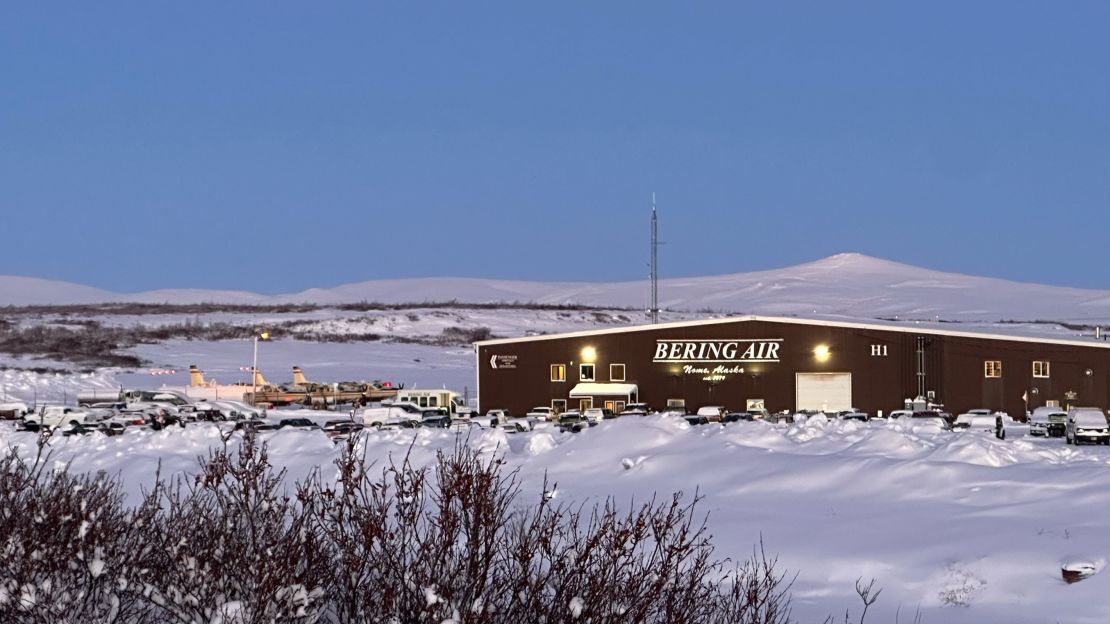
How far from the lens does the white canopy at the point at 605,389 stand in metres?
62.4

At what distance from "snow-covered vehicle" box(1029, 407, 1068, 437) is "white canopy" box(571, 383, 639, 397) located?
715 inches

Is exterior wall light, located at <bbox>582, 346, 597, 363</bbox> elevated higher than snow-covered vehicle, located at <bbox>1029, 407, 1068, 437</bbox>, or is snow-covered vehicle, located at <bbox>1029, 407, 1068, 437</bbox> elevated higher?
exterior wall light, located at <bbox>582, 346, 597, 363</bbox>

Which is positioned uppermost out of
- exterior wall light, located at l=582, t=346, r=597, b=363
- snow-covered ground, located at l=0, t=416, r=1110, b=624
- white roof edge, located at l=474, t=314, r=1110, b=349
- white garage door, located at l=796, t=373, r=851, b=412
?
white roof edge, located at l=474, t=314, r=1110, b=349

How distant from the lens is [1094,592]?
21219 millimetres

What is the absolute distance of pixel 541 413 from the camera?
62438 millimetres

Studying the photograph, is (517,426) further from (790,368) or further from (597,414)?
(790,368)

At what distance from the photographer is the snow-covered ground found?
73.4ft

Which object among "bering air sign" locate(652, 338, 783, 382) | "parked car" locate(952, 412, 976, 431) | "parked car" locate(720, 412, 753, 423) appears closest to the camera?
→ "parked car" locate(952, 412, 976, 431)

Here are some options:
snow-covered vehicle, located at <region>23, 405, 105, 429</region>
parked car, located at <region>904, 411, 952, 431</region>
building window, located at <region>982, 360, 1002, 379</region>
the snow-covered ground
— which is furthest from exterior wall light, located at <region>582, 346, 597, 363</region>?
snow-covered vehicle, located at <region>23, 405, 105, 429</region>

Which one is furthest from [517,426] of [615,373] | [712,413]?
[615,373]

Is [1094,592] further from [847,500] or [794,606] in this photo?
[847,500]

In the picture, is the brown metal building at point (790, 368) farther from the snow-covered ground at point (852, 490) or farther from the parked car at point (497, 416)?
the snow-covered ground at point (852, 490)

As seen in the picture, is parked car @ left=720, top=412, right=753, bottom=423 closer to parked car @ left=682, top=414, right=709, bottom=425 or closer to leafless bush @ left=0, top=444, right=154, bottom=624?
parked car @ left=682, top=414, right=709, bottom=425

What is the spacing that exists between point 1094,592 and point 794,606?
4.46 metres
